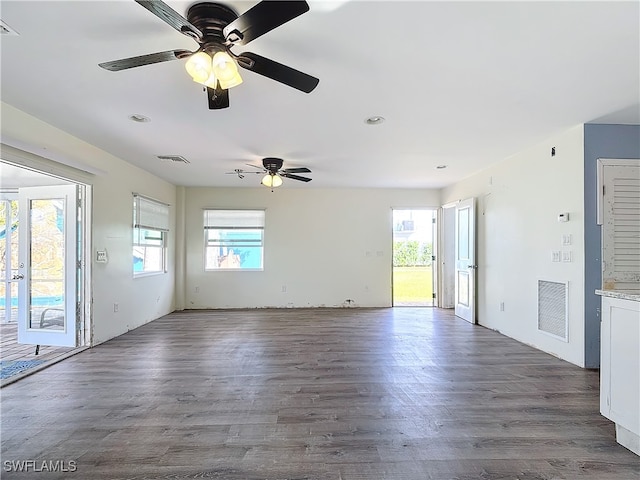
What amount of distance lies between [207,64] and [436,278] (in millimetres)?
6538

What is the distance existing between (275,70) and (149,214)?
4731mm

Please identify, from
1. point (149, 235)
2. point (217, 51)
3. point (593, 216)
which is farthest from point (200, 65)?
point (149, 235)

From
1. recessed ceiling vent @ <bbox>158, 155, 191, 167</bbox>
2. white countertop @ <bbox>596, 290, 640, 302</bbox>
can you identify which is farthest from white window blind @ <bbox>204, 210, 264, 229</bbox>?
white countertop @ <bbox>596, 290, 640, 302</bbox>

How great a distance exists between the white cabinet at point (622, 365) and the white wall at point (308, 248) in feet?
16.2

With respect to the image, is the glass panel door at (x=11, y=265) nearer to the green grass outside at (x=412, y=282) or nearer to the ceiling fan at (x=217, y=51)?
the ceiling fan at (x=217, y=51)

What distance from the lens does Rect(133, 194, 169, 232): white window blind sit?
17.5ft

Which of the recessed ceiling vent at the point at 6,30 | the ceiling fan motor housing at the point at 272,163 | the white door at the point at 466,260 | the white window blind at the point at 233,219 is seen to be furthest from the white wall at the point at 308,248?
the recessed ceiling vent at the point at 6,30

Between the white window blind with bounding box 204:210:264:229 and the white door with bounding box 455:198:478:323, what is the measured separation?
389 cm

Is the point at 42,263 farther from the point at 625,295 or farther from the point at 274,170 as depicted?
the point at 625,295

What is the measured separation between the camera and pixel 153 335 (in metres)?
4.82

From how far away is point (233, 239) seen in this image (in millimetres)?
7078

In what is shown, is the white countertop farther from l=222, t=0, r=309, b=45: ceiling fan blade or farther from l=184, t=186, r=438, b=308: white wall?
l=184, t=186, r=438, b=308: white wall

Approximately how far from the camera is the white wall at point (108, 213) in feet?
11.0

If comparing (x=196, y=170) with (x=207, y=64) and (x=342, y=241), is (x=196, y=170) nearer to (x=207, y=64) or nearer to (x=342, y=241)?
(x=342, y=241)
